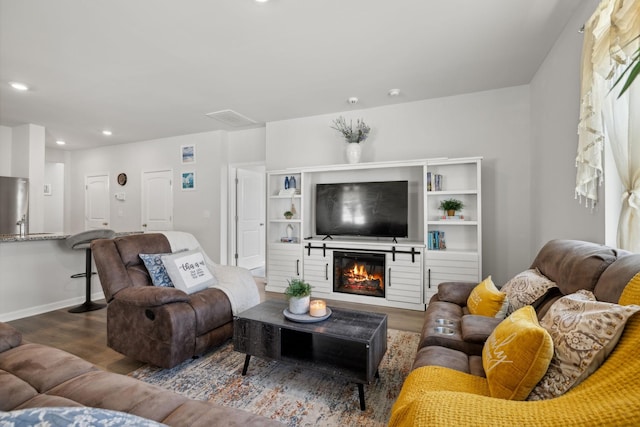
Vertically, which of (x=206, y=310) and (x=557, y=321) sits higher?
(x=557, y=321)

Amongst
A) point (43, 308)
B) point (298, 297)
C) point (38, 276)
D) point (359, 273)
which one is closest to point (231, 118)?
point (359, 273)

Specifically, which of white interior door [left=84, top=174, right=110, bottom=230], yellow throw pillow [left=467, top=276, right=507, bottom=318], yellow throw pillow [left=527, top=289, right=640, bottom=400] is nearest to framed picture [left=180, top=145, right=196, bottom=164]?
white interior door [left=84, top=174, right=110, bottom=230]

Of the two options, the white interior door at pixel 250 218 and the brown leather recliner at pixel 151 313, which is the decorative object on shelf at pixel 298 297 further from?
the white interior door at pixel 250 218

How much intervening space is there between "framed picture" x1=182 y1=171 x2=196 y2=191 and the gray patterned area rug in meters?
3.90

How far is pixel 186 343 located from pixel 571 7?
3.73 metres

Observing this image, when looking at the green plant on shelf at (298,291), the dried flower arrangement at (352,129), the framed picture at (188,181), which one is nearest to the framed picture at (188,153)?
the framed picture at (188,181)

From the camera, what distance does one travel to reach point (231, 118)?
4754mm

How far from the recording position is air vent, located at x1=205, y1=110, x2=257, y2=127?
4500mm

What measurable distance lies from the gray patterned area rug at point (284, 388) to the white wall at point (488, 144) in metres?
2.07

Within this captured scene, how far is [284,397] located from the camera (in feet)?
6.42

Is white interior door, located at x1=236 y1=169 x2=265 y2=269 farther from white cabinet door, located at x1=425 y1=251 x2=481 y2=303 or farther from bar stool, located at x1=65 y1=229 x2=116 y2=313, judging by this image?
white cabinet door, located at x1=425 y1=251 x2=481 y2=303

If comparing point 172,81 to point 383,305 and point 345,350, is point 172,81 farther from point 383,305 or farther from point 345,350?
point 383,305

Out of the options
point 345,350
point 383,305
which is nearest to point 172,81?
point 345,350

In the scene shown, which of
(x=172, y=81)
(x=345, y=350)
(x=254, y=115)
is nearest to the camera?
(x=345, y=350)
